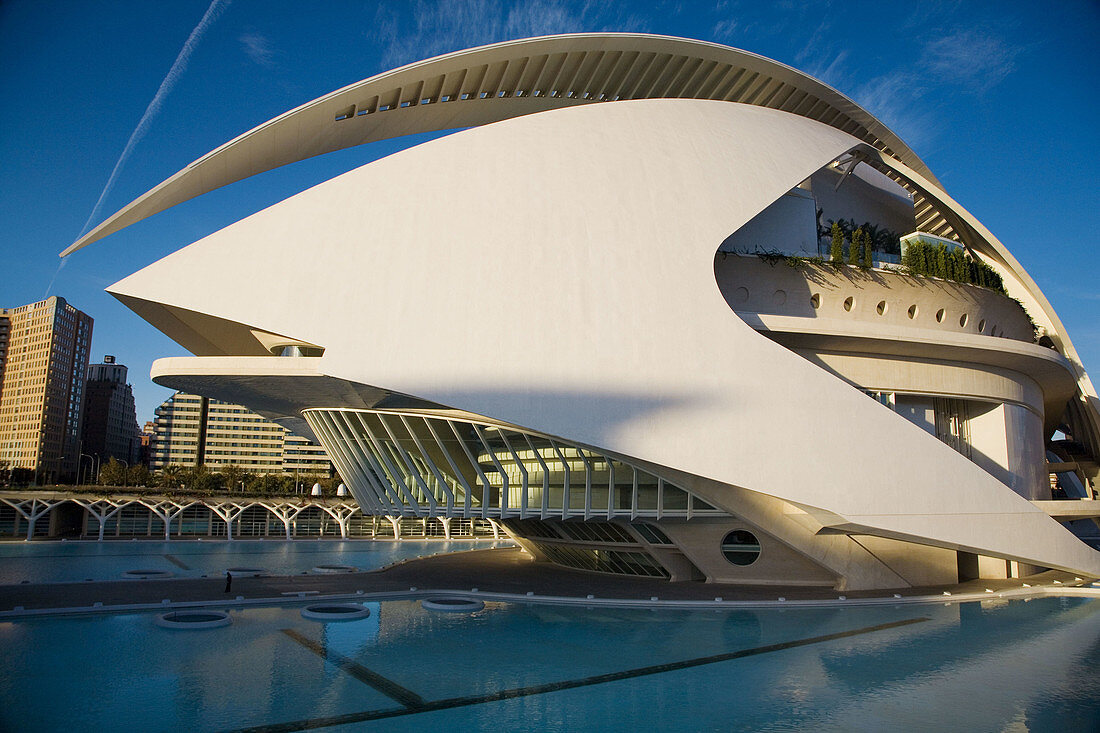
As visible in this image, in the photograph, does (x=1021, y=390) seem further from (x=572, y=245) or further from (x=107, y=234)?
(x=107, y=234)

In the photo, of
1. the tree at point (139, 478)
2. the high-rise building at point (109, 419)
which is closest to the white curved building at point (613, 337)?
the tree at point (139, 478)

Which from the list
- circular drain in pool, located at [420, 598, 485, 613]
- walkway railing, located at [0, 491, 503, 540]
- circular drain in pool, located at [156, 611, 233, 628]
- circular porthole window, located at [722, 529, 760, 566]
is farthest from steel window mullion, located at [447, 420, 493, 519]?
walkway railing, located at [0, 491, 503, 540]

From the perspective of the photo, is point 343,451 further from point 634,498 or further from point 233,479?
point 233,479

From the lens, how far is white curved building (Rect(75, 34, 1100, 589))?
1323cm

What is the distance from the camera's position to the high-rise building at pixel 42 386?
70.2 m

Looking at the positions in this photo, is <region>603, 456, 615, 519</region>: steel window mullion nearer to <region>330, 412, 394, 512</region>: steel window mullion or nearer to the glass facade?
the glass facade

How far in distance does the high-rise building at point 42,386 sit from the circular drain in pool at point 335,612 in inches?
2693

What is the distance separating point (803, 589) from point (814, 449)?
506 centimetres

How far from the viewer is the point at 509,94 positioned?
20188 millimetres

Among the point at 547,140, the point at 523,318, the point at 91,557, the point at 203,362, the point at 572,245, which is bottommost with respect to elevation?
the point at 91,557

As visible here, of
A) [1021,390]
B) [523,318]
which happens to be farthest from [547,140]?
[1021,390]

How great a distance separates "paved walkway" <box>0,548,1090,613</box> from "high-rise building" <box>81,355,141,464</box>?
91589 mm

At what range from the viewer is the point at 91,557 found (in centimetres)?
2555

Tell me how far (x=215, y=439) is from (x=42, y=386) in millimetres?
24872
